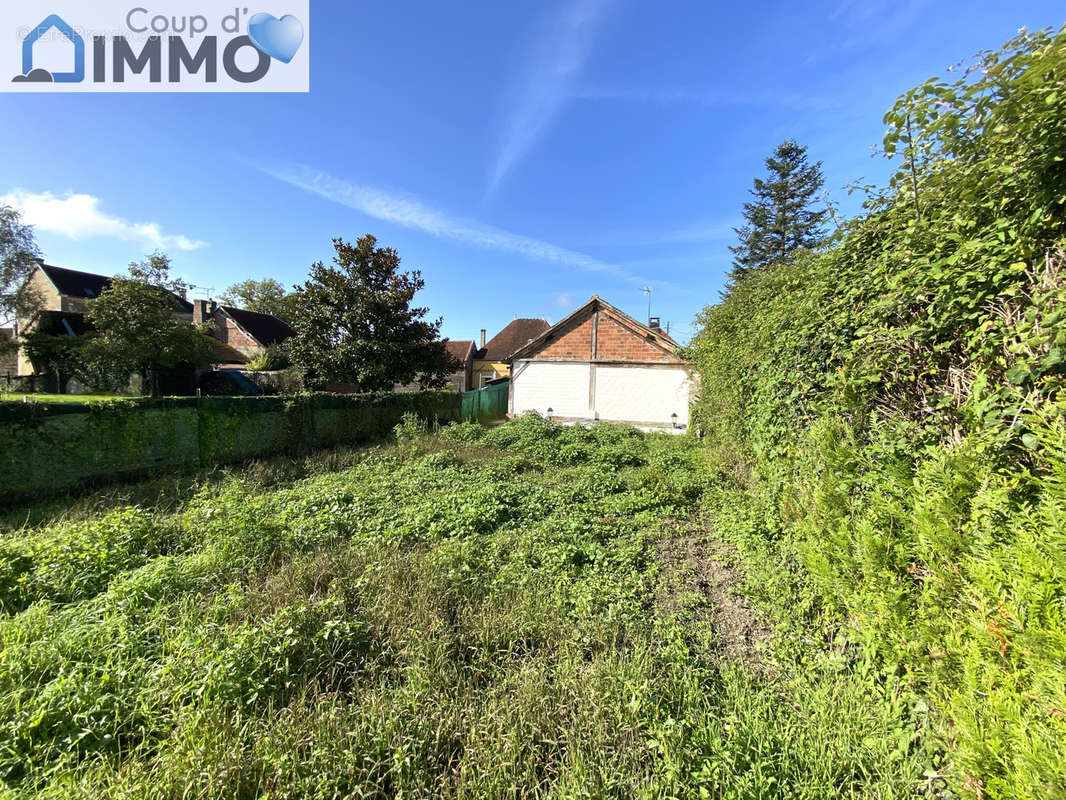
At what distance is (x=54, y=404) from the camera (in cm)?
650

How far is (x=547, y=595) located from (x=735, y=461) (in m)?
3.91

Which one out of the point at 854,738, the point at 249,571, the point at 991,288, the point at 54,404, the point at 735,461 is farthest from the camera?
the point at 54,404

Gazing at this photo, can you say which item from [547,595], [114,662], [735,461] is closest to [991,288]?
[547,595]

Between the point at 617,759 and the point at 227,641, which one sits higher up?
the point at 227,641

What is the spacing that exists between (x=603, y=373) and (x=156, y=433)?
1301cm

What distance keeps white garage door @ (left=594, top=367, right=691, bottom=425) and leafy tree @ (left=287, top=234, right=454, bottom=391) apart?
7.95m

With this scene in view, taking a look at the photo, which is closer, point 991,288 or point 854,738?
point 991,288

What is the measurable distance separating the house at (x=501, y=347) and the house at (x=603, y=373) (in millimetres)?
16415

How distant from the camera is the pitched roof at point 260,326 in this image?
1202 inches

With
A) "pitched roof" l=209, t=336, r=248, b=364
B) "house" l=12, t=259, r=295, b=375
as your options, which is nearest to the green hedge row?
"house" l=12, t=259, r=295, b=375

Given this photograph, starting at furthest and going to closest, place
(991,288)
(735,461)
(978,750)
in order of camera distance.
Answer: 1. (735,461)
2. (991,288)
3. (978,750)

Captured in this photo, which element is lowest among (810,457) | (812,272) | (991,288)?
(810,457)

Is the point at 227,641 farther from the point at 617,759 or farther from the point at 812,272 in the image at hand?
the point at 812,272

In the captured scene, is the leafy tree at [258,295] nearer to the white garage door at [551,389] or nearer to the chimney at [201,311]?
the chimney at [201,311]
